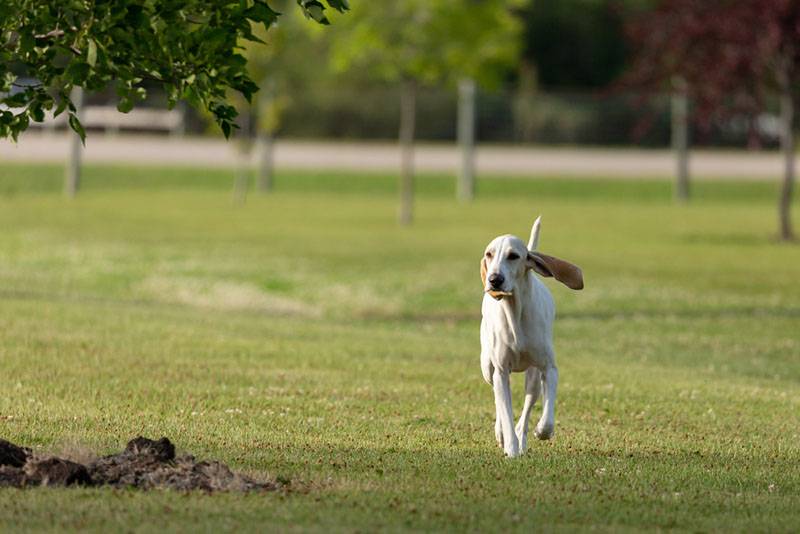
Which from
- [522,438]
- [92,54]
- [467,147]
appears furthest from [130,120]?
[92,54]

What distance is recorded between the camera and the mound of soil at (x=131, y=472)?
25.2 feet

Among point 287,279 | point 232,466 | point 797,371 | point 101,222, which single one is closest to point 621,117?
point 101,222

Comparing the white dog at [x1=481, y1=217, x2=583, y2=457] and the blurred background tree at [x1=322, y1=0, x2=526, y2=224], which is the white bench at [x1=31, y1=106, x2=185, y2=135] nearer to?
the blurred background tree at [x1=322, y1=0, x2=526, y2=224]

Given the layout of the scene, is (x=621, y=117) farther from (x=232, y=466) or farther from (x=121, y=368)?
(x=232, y=466)

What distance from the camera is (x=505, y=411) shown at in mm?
9109

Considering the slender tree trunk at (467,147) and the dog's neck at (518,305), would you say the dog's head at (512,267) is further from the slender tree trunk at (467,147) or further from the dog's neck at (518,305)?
the slender tree trunk at (467,147)

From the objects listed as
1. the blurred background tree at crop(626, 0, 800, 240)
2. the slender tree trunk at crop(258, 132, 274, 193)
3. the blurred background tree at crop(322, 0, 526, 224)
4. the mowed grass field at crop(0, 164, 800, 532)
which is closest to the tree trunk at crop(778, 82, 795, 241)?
the blurred background tree at crop(626, 0, 800, 240)

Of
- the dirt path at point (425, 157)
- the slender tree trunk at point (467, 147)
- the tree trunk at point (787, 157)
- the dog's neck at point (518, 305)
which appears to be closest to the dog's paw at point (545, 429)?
the dog's neck at point (518, 305)

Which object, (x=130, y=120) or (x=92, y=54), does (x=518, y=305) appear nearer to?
(x=92, y=54)

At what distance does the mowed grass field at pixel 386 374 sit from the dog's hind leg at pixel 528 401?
0.36 feet

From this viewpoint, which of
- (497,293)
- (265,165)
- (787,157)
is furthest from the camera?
(265,165)

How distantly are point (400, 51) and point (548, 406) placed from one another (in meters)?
23.9

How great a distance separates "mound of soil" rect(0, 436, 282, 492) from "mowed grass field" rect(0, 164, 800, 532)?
16cm

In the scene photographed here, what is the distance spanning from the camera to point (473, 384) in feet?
42.1
